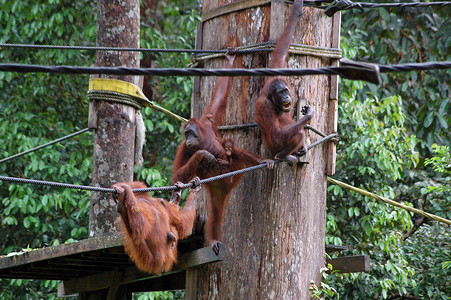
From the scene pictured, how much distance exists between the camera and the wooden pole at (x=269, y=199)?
3.90 metres

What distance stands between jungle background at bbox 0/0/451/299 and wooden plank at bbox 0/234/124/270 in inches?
78.0

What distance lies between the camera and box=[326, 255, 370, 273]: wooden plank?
468 cm

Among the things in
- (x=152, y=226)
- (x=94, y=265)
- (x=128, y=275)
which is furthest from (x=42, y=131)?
(x=152, y=226)

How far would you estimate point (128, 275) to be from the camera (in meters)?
4.95

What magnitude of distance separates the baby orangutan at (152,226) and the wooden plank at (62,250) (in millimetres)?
112

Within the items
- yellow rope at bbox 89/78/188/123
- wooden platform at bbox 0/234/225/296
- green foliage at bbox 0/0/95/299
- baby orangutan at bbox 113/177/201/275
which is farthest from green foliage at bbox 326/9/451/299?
green foliage at bbox 0/0/95/299

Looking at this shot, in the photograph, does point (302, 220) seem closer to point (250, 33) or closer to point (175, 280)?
point (250, 33)

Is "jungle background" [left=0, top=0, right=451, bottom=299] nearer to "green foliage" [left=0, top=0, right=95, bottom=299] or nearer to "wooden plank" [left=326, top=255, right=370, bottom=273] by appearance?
"green foliage" [left=0, top=0, right=95, bottom=299]

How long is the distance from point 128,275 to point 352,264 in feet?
5.32

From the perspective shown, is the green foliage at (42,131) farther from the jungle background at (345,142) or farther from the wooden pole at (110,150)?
the wooden pole at (110,150)

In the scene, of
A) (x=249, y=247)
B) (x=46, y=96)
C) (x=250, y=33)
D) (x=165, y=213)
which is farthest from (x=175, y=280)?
(x=46, y=96)

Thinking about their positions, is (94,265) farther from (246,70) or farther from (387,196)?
(387,196)

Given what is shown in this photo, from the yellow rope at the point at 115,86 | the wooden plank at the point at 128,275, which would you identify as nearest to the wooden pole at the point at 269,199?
the wooden plank at the point at 128,275

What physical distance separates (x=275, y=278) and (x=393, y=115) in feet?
12.2
